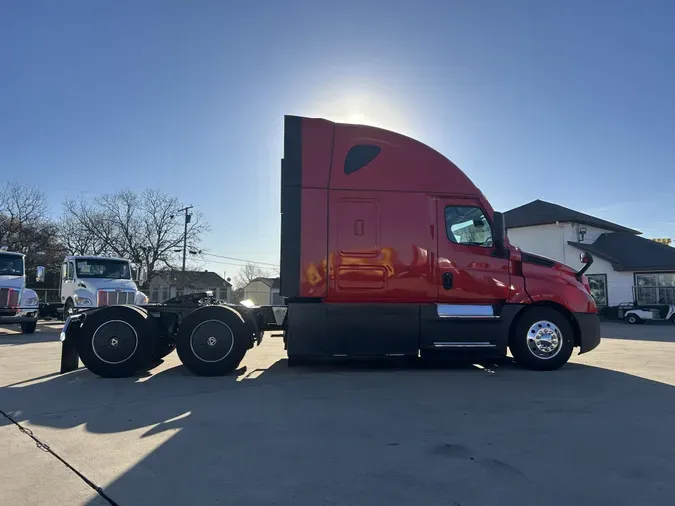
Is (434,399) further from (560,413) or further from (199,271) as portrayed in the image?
(199,271)

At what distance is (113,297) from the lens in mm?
17031

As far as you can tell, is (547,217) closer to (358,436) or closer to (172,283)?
(358,436)

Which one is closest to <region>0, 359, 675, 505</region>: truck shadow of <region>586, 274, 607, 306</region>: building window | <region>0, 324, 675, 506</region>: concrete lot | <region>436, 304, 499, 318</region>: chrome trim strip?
<region>0, 324, 675, 506</region>: concrete lot

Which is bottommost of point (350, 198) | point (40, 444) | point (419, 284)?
point (40, 444)

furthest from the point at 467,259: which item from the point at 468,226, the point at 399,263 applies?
the point at 399,263

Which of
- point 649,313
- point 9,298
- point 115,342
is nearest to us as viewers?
point 115,342

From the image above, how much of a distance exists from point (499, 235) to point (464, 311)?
4.50 feet

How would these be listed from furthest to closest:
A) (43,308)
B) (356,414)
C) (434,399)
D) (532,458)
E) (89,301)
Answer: (43,308), (89,301), (434,399), (356,414), (532,458)

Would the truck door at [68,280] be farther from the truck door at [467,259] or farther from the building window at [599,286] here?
the building window at [599,286]

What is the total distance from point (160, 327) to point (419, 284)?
4274mm

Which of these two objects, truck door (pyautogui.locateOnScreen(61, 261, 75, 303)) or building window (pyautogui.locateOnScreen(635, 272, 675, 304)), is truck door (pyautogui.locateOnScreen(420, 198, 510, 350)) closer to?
truck door (pyautogui.locateOnScreen(61, 261, 75, 303))

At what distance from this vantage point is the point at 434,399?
6074mm

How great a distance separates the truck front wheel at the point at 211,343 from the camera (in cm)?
769

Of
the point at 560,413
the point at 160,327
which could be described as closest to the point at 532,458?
the point at 560,413
